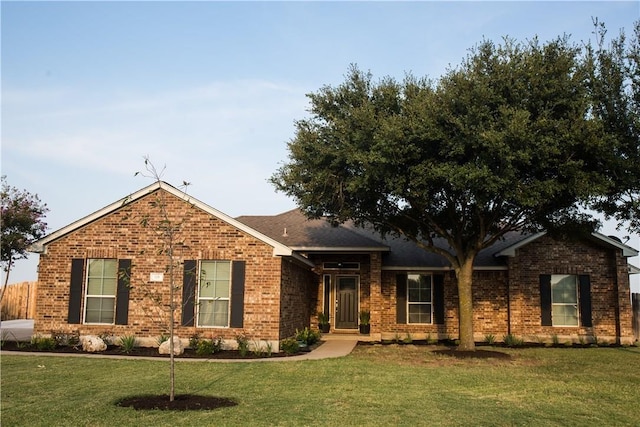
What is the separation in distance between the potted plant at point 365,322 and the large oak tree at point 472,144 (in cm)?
498

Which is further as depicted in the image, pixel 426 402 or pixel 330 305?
pixel 330 305

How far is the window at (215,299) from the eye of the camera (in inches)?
662

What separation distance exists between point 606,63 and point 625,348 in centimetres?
1030

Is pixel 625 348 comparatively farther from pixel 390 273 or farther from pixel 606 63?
pixel 606 63

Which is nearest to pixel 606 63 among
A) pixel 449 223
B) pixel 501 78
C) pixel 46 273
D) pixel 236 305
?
pixel 501 78

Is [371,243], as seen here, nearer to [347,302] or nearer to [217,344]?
[347,302]

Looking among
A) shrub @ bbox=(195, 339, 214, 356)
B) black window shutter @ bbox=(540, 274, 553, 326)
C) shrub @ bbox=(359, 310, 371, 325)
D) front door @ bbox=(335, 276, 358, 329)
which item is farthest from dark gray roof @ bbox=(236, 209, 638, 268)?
shrub @ bbox=(195, 339, 214, 356)

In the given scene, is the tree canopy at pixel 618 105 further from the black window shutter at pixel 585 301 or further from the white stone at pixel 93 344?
the white stone at pixel 93 344

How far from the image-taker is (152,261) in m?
17.3

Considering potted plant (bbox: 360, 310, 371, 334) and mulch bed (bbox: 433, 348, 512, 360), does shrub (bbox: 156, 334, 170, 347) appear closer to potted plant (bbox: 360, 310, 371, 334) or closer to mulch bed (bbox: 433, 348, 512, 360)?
mulch bed (bbox: 433, 348, 512, 360)

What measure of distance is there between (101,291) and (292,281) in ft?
19.0

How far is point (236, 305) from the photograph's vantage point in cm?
1667

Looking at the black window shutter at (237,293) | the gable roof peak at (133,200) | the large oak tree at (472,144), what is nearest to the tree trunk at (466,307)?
the large oak tree at (472,144)

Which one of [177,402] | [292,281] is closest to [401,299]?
[292,281]
